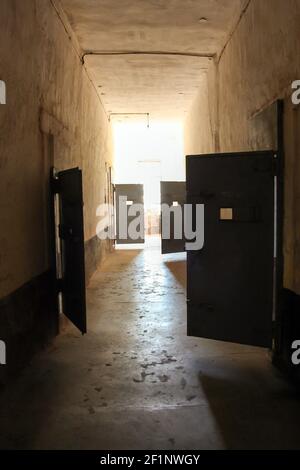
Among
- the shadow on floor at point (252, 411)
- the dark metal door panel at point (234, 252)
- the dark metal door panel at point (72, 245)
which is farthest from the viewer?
the dark metal door panel at point (72, 245)

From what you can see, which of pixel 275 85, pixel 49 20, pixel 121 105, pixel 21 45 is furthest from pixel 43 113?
pixel 121 105

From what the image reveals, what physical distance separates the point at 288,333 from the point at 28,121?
236 centimetres

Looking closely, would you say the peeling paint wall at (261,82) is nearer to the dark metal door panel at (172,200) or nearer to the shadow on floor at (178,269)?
the shadow on floor at (178,269)

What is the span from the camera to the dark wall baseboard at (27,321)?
8.34ft

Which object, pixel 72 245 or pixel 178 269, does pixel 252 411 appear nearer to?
pixel 72 245


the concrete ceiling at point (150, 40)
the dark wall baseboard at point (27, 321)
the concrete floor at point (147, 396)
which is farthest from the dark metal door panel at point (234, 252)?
the concrete ceiling at point (150, 40)

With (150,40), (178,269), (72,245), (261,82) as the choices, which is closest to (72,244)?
(72,245)

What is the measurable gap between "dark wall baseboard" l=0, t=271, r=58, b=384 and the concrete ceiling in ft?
8.73

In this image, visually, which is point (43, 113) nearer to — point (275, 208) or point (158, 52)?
point (275, 208)

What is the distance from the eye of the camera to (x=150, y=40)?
4.72m

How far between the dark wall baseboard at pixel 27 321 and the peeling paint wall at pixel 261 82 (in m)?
1.82

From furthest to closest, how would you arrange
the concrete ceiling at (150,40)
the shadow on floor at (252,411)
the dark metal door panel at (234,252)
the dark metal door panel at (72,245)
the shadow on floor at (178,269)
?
the shadow on floor at (178,269)
the concrete ceiling at (150,40)
the dark metal door panel at (72,245)
the dark metal door panel at (234,252)
the shadow on floor at (252,411)

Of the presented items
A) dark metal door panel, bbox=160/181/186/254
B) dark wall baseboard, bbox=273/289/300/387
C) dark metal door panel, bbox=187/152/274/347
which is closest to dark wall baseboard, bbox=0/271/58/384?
dark metal door panel, bbox=187/152/274/347

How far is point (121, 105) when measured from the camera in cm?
805
